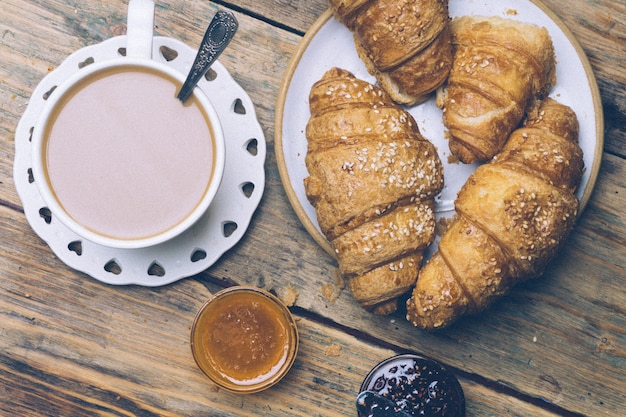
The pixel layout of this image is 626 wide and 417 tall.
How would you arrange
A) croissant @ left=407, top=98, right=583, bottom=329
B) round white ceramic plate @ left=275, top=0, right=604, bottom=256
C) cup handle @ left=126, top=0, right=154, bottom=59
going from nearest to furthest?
cup handle @ left=126, top=0, right=154, bottom=59 → croissant @ left=407, top=98, right=583, bottom=329 → round white ceramic plate @ left=275, top=0, right=604, bottom=256

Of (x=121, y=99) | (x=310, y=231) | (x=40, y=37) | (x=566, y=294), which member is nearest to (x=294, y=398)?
(x=310, y=231)

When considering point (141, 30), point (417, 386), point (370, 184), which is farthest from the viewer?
point (417, 386)

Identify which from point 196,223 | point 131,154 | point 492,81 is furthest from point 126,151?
point 492,81

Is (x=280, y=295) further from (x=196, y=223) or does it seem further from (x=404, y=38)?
(x=404, y=38)

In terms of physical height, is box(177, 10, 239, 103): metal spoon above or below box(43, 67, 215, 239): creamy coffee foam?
above

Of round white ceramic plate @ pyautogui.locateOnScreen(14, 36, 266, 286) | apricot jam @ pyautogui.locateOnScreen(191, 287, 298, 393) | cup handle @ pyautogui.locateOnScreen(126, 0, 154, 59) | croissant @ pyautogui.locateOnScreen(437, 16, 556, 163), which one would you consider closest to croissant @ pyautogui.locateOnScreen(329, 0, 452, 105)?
croissant @ pyautogui.locateOnScreen(437, 16, 556, 163)

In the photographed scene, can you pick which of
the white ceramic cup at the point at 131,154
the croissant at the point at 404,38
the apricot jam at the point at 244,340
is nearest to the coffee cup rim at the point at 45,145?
the white ceramic cup at the point at 131,154

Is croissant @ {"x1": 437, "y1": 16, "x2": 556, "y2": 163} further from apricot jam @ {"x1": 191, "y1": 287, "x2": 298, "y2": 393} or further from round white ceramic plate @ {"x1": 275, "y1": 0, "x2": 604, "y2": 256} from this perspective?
apricot jam @ {"x1": 191, "y1": 287, "x2": 298, "y2": 393}
